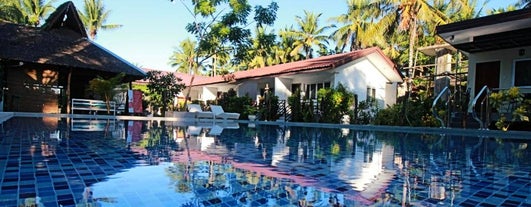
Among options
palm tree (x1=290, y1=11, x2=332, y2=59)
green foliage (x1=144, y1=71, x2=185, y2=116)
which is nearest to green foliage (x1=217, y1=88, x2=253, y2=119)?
green foliage (x1=144, y1=71, x2=185, y2=116)

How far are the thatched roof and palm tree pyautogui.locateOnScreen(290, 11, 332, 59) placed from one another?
65.7 ft

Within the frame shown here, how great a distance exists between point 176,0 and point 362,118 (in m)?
10.4

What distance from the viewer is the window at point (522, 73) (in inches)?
511

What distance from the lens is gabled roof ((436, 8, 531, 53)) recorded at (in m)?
10.3

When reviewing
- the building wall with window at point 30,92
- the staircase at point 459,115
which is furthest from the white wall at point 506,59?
the building wall with window at point 30,92

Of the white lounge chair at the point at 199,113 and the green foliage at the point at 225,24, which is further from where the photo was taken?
the white lounge chair at the point at 199,113

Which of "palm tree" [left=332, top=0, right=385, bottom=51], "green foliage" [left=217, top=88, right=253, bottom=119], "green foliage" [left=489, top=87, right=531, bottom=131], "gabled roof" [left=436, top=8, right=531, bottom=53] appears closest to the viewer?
"green foliage" [left=489, top=87, right=531, bottom=131]

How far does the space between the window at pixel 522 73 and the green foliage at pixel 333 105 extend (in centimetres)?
607

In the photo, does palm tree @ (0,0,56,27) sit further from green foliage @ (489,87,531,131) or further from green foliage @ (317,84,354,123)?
green foliage @ (489,87,531,131)

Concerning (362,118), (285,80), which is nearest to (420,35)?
(285,80)

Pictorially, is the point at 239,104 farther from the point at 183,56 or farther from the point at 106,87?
the point at 183,56

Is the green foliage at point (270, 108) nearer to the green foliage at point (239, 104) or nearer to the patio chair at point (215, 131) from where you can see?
the green foliage at point (239, 104)

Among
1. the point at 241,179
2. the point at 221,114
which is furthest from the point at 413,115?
the point at 241,179

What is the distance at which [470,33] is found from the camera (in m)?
11.9
